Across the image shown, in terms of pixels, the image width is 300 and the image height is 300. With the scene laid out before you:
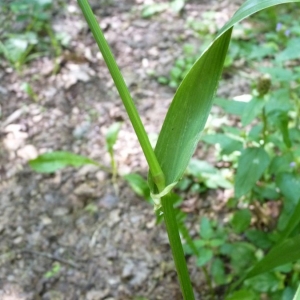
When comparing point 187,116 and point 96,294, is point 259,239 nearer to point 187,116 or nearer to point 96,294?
point 96,294

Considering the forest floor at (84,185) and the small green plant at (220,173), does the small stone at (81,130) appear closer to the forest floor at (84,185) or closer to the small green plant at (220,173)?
the forest floor at (84,185)

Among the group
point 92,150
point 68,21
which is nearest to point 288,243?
point 92,150

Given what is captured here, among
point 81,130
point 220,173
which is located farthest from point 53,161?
point 220,173

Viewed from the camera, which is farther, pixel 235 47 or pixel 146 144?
pixel 235 47

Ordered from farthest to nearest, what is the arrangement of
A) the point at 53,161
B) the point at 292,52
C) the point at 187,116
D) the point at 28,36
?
1. the point at 28,36
2. the point at 53,161
3. the point at 292,52
4. the point at 187,116

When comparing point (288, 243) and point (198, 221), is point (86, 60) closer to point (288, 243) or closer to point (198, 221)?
point (198, 221)

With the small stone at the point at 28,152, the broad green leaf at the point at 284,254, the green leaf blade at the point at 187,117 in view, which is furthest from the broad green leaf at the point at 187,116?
the small stone at the point at 28,152
